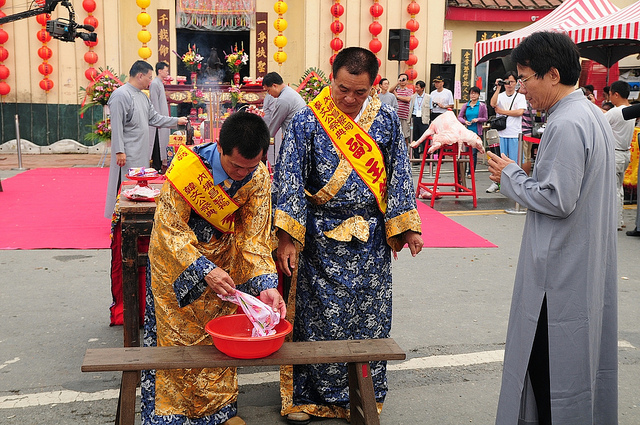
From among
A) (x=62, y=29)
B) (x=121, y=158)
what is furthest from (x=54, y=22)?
(x=121, y=158)

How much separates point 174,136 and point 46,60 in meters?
9.33

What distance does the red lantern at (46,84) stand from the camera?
574 inches

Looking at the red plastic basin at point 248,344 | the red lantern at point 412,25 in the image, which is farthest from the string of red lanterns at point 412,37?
the red plastic basin at point 248,344

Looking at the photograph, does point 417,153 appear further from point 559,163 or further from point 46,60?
point 559,163

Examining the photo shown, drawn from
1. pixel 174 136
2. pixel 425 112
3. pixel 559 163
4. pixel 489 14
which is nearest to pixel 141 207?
pixel 559 163

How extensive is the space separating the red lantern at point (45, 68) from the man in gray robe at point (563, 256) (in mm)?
14137

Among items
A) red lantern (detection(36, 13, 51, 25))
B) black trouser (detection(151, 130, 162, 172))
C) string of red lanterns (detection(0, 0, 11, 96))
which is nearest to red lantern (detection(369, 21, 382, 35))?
red lantern (detection(36, 13, 51, 25))

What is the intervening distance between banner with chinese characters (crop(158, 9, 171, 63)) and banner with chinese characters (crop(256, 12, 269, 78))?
6.85 ft

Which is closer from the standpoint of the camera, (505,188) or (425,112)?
(505,188)

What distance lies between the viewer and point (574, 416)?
2439mm

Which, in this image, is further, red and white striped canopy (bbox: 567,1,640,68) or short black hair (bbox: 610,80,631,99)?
red and white striped canopy (bbox: 567,1,640,68)

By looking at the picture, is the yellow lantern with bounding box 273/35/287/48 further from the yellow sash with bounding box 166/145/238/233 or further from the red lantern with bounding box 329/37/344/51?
the yellow sash with bounding box 166/145/238/233

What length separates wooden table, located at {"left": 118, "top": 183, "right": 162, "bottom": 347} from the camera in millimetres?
3434

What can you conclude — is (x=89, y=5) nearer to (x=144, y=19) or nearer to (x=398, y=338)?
(x=144, y=19)
